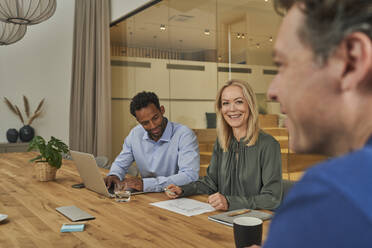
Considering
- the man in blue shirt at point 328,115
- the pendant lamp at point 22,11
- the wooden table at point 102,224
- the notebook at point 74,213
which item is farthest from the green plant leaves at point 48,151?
the man in blue shirt at point 328,115

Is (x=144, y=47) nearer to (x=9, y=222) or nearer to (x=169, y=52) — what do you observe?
(x=169, y=52)

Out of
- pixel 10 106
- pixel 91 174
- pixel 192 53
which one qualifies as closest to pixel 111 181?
pixel 91 174

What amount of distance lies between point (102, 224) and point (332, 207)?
1.25m

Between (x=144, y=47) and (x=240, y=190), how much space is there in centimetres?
348

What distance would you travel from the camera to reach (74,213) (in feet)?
5.32

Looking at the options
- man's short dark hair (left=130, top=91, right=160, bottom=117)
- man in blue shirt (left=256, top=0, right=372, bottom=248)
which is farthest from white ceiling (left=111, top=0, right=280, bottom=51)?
man in blue shirt (left=256, top=0, right=372, bottom=248)

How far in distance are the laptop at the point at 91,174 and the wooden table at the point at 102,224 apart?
5 centimetres

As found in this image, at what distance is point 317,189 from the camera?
374mm

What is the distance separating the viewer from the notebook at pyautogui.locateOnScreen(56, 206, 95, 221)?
154 cm

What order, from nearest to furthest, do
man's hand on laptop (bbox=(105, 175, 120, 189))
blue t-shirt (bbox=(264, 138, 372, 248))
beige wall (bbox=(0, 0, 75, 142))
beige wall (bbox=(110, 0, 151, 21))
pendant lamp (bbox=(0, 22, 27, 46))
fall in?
blue t-shirt (bbox=(264, 138, 372, 248)), man's hand on laptop (bbox=(105, 175, 120, 189)), pendant lamp (bbox=(0, 22, 27, 46)), beige wall (bbox=(110, 0, 151, 21)), beige wall (bbox=(0, 0, 75, 142))

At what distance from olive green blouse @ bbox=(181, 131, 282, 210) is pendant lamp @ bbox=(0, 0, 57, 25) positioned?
251 centimetres

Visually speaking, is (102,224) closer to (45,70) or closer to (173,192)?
(173,192)

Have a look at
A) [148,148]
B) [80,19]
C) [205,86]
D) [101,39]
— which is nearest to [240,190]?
[148,148]

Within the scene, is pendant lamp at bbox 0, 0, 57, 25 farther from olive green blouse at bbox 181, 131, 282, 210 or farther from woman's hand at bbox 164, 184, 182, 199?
woman's hand at bbox 164, 184, 182, 199
